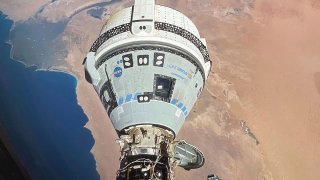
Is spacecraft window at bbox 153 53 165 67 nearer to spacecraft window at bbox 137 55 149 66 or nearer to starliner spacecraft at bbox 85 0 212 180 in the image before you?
starliner spacecraft at bbox 85 0 212 180

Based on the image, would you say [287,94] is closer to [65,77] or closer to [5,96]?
[65,77]

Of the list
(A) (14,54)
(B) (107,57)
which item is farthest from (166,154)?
(A) (14,54)

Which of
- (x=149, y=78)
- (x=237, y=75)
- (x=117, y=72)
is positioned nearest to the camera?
(x=149, y=78)

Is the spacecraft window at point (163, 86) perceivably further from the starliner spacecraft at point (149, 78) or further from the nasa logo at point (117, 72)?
the nasa logo at point (117, 72)

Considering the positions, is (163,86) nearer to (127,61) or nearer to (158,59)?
(158,59)

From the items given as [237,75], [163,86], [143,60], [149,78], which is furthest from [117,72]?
[237,75]

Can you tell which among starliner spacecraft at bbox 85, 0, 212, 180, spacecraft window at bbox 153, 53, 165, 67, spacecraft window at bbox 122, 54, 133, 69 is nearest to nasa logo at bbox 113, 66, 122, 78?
starliner spacecraft at bbox 85, 0, 212, 180

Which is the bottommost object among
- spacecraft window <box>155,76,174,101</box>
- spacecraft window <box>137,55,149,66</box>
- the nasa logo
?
spacecraft window <box>155,76,174,101</box>
